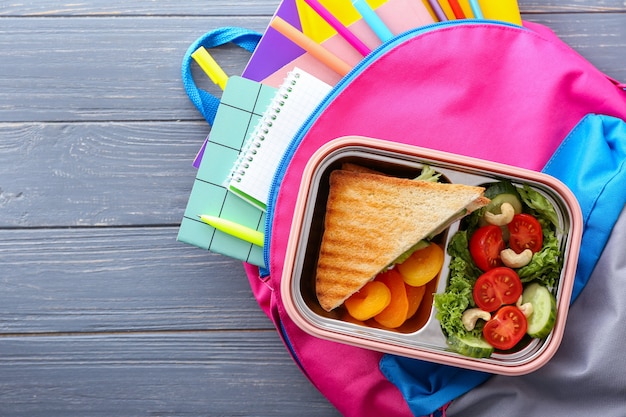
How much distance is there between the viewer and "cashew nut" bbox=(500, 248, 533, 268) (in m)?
0.67

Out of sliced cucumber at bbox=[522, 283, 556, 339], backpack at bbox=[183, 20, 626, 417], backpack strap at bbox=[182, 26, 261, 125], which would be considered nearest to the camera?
sliced cucumber at bbox=[522, 283, 556, 339]

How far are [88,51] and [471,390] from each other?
83 centimetres

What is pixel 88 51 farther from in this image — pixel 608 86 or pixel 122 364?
pixel 608 86

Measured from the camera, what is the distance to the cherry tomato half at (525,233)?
68 centimetres

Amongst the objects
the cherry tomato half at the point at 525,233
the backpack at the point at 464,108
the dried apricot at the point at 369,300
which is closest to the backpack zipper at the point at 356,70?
the backpack at the point at 464,108

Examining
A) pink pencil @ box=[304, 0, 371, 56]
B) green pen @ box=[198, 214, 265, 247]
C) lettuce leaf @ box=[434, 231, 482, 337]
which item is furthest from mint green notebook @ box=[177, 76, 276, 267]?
lettuce leaf @ box=[434, 231, 482, 337]

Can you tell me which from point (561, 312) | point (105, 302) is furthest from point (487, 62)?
point (105, 302)

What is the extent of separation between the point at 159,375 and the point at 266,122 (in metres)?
0.48

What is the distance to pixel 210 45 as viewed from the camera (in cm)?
95

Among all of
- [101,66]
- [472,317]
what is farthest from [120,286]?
[472,317]

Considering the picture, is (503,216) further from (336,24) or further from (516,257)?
(336,24)

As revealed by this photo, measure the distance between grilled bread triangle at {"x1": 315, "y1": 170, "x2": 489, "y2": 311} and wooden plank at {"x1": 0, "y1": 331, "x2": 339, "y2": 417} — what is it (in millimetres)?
319

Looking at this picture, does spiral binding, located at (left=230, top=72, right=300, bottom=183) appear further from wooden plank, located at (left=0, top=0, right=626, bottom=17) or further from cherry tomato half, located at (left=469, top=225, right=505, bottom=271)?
cherry tomato half, located at (left=469, top=225, right=505, bottom=271)

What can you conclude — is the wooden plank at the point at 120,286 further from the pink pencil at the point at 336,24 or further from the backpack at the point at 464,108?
the pink pencil at the point at 336,24
